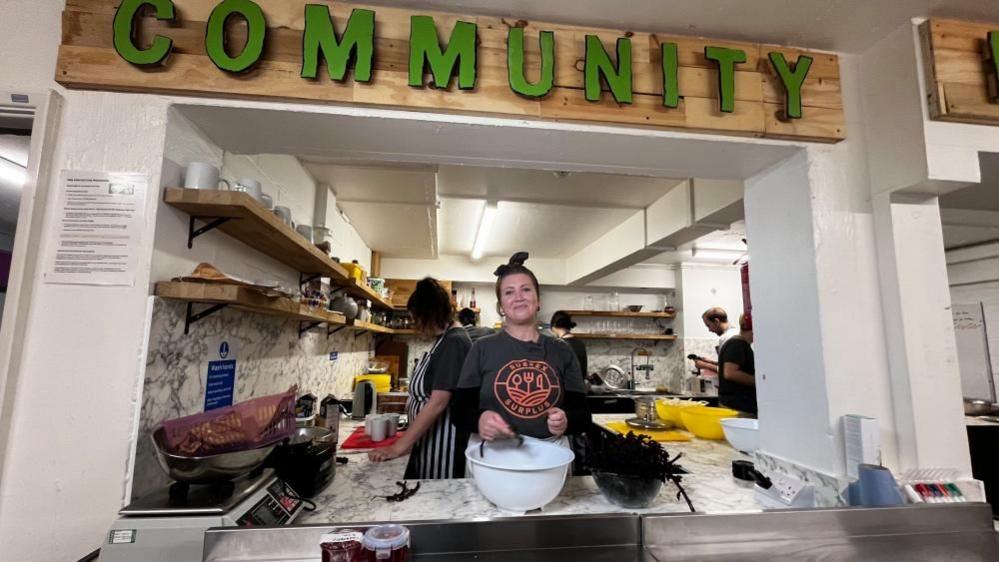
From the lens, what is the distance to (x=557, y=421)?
1.45m

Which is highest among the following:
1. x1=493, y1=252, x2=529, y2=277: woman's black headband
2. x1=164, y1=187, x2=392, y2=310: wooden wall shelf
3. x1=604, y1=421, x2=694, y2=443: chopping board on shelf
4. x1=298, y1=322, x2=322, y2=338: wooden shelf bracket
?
x1=164, y1=187, x2=392, y2=310: wooden wall shelf

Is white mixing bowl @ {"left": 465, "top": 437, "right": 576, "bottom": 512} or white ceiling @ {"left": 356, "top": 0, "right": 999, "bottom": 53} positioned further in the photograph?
white ceiling @ {"left": 356, "top": 0, "right": 999, "bottom": 53}

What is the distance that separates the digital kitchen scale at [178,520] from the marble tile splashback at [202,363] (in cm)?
20

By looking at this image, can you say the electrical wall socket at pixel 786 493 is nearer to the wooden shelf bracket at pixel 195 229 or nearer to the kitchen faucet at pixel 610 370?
the wooden shelf bracket at pixel 195 229

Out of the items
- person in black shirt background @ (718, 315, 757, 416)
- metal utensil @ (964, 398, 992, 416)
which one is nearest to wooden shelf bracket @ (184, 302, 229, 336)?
person in black shirt background @ (718, 315, 757, 416)

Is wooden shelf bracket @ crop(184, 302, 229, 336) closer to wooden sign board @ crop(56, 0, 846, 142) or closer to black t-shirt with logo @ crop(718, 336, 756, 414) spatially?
wooden sign board @ crop(56, 0, 846, 142)

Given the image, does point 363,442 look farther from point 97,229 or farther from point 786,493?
point 786,493

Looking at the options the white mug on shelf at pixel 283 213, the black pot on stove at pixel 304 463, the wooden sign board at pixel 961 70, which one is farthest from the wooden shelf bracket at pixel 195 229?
the wooden sign board at pixel 961 70

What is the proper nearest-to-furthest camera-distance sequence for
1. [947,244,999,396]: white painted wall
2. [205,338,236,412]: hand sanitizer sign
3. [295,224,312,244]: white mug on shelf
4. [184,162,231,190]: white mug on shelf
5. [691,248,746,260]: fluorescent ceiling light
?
[184,162,231,190]: white mug on shelf → [205,338,236,412]: hand sanitizer sign → [295,224,312,244]: white mug on shelf → [947,244,999,396]: white painted wall → [691,248,746,260]: fluorescent ceiling light

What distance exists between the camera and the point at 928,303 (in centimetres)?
144

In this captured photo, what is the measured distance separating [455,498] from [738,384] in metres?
2.42

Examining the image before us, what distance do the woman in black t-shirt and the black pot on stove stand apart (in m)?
0.48

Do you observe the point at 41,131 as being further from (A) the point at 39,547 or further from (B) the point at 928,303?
(B) the point at 928,303

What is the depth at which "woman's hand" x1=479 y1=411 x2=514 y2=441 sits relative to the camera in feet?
4.42
